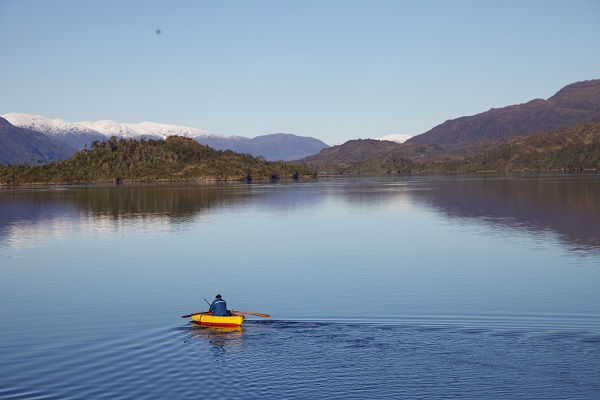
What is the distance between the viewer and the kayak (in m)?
39.3

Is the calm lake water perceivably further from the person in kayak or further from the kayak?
the person in kayak

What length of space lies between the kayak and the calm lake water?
1.47 ft

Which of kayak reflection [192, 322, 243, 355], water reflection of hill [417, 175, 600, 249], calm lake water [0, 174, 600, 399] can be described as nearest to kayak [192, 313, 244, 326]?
kayak reflection [192, 322, 243, 355]

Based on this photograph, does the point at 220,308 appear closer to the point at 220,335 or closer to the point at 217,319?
the point at 217,319

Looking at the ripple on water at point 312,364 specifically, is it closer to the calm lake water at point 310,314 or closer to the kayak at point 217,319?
the calm lake water at point 310,314

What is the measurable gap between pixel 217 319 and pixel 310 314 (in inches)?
258

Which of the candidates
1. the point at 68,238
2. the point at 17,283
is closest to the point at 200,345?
the point at 17,283

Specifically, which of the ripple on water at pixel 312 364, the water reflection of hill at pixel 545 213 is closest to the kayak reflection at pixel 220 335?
the ripple on water at pixel 312 364

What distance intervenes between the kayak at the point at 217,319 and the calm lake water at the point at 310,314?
45cm

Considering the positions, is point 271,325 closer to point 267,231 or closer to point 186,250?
point 186,250

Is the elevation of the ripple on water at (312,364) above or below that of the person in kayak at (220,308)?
below

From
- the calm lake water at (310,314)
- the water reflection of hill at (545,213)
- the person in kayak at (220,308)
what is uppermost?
the person in kayak at (220,308)

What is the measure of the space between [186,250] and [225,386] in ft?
165

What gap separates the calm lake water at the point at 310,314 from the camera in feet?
98.7
